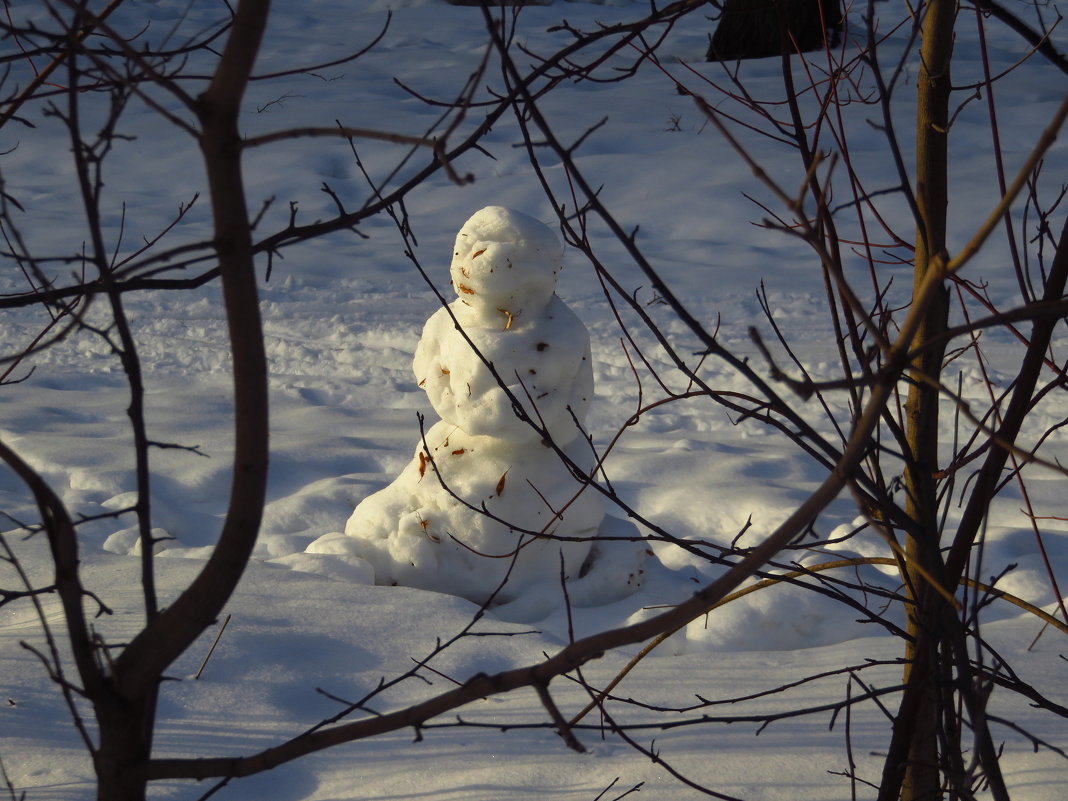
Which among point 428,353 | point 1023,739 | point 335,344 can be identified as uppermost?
point 335,344

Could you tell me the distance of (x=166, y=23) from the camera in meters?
13.5

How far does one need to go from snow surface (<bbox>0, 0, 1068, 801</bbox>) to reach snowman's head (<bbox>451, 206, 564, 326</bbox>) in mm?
425

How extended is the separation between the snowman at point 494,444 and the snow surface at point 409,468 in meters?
0.15

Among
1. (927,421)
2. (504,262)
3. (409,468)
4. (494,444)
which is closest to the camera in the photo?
(927,421)

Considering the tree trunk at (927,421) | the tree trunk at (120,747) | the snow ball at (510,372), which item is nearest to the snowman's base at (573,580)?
the snow ball at (510,372)

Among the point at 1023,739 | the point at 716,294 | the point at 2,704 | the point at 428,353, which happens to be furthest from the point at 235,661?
the point at 716,294

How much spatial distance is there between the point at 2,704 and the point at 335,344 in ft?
14.3

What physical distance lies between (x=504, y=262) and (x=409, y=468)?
2.64 feet

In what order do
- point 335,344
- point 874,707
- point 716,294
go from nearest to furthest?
point 874,707 → point 335,344 → point 716,294

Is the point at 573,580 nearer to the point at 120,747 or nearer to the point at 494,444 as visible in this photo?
the point at 494,444

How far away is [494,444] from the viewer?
3273 millimetres

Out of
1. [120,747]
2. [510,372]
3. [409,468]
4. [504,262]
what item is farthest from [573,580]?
[120,747]

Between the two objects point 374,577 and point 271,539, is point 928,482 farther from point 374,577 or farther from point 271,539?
point 271,539

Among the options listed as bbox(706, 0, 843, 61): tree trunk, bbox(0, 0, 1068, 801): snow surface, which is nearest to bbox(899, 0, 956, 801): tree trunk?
bbox(0, 0, 1068, 801): snow surface
